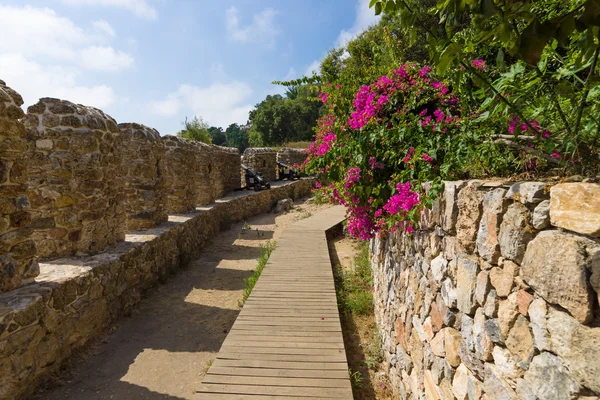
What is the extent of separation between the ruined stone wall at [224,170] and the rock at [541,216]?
10.0 m

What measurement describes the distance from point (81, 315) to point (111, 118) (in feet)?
9.14

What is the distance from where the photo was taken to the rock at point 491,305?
4.68ft

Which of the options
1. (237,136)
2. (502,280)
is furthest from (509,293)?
(237,136)

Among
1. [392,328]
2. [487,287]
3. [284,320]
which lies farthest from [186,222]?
[487,287]

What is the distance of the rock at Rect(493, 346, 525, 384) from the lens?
127 centimetres

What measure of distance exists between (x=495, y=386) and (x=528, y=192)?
0.85m

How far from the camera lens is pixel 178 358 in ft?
12.1

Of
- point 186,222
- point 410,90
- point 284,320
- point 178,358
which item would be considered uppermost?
point 410,90

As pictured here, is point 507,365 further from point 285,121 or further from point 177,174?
point 285,121

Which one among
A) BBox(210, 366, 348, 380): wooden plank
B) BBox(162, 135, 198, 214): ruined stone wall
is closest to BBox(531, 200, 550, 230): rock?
BBox(210, 366, 348, 380): wooden plank

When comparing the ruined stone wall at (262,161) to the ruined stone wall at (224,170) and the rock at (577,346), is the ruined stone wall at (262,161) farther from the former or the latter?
the rock at (577,346)

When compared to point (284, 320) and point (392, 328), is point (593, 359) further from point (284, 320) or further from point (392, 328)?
point (284, 320)

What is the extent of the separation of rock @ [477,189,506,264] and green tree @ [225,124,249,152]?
5179 cm

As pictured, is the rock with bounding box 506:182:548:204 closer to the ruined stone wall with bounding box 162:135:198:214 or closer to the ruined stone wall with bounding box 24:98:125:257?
the ruined stone wall with bounding box 24:98:125:257
